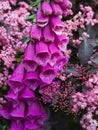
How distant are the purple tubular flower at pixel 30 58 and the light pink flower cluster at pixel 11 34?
0.15 meters

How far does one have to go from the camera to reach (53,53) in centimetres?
153

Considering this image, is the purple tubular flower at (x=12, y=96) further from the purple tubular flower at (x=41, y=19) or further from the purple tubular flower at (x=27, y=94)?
the purple tubular flower at (x=41, y=19)

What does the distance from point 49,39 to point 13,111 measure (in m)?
0.31

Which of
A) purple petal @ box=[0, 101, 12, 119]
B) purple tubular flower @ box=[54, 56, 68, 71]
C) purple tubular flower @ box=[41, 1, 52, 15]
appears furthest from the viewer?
purple petal @ box=[0, 101, 12, 119]

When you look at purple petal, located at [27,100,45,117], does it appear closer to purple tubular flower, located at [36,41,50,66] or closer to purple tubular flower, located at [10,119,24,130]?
purple tubular flower, located at [10,119,24,130]

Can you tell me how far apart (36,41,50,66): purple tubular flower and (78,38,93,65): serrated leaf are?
0.20 metres

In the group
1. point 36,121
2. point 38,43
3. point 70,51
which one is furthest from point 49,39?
point 36,121

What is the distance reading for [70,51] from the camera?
1709mm

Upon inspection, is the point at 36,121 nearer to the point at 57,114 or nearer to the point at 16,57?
the point at 57,114

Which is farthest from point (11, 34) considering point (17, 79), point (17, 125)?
point (17, 125)

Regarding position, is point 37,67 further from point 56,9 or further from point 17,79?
point 56,9

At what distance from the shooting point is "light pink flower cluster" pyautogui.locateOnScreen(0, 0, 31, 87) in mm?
1697

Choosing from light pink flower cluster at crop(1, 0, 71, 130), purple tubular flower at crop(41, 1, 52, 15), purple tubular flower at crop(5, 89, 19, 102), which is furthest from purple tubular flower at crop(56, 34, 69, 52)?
purple tubular flower at crop(5, 89, 19, 102)

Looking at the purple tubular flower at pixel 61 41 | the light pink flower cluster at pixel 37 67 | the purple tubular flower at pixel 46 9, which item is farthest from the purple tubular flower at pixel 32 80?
the purple tubular flower at pixel 46 9
